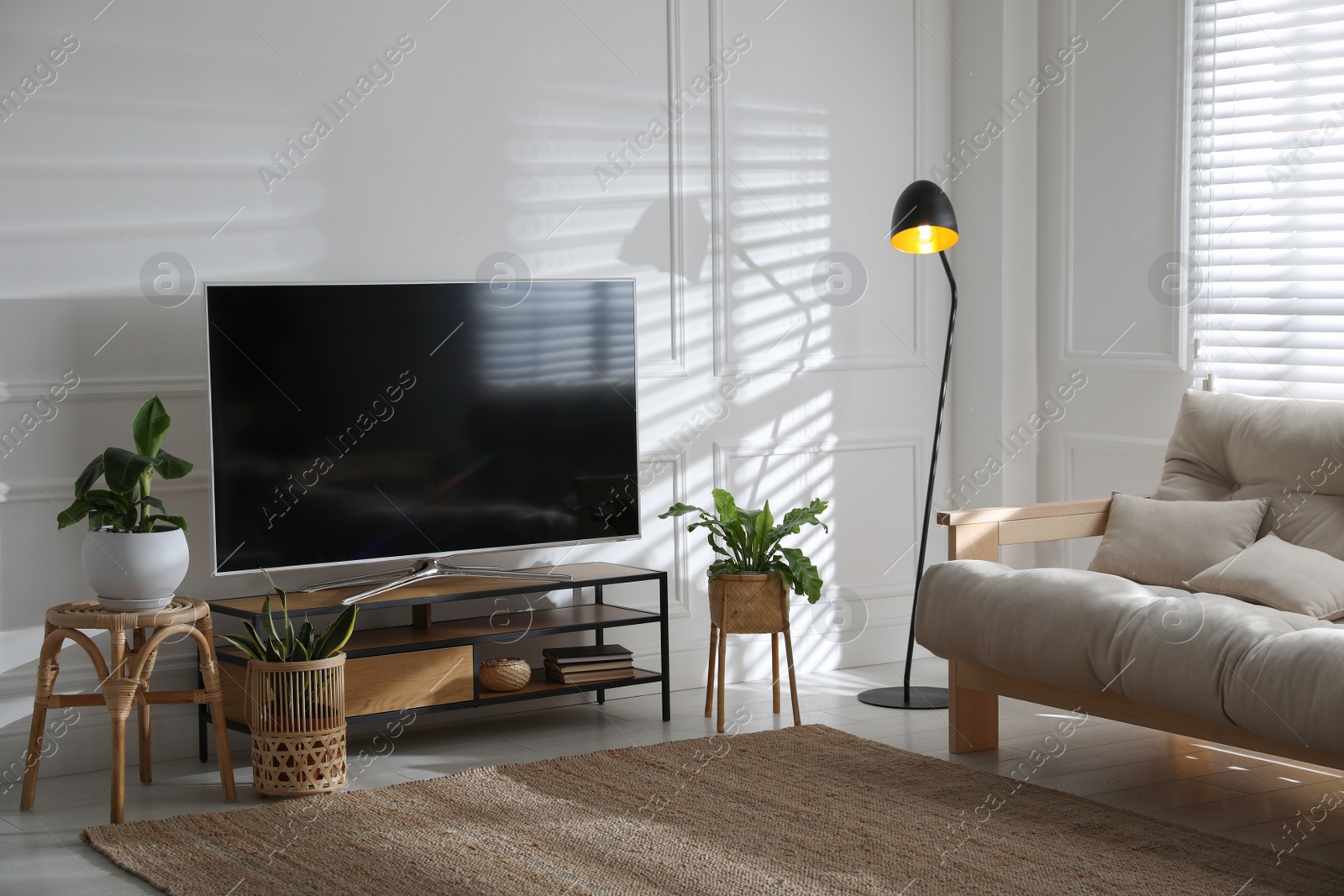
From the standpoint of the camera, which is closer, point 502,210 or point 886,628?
point 502,210

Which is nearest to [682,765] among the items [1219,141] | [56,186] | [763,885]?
[763,885]

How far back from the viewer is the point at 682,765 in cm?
373

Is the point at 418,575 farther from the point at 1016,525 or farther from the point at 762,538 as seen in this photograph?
the point at 1016,525

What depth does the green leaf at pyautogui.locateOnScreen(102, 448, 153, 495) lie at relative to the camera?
Answer: 3.31m

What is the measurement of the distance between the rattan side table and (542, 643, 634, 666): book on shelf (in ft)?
3.37

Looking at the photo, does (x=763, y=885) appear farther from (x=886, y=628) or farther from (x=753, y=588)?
(x=886, y=628)

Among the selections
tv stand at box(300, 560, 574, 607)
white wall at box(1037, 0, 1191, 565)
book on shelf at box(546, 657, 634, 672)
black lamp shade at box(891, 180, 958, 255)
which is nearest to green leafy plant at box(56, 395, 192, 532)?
tv stand at box(300, 560, 574, 607)

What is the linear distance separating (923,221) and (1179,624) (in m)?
1.65

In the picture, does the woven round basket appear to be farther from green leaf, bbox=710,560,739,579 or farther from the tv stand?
green leaf, bbox=710,560,739,579

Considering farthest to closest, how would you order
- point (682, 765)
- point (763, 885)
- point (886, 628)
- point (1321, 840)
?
point (886, 628) < point (682, 765) < point (1321, 840) < point (763, 885)

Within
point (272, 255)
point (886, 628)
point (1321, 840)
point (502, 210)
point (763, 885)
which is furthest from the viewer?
point (886, 628)

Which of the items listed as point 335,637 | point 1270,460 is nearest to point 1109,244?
point 1270,460

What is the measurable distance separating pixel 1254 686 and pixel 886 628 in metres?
2.29

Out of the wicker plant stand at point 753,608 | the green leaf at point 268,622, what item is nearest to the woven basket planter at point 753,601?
the wicker plant stand at point 753,608
